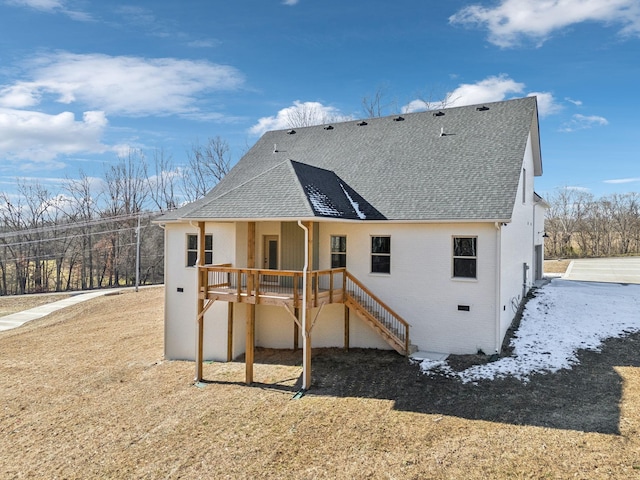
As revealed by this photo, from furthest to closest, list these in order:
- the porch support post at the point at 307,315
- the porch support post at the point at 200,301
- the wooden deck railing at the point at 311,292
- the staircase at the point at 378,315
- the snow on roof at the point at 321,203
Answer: the porch support post at the point at 200,301
the staircase at the point at 378,315
the snow on roof at the point at 321,203
the wooden deck railing at the point at 311,292
the porch support post at the point at 307,315

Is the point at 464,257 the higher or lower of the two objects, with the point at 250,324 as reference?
higher

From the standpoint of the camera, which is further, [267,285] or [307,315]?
[267,285]

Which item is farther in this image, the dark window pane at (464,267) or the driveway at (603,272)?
the driveway at (603,272)

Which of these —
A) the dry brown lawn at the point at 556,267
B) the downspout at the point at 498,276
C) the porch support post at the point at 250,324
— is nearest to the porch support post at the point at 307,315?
the porch support post at the point at 250,324

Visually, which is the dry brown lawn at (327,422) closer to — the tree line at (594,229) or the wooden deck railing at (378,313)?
the wooden deck railing at (378,313)

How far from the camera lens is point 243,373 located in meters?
13.2

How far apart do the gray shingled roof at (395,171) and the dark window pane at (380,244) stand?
818 millimetres

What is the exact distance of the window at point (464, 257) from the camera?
501 inches

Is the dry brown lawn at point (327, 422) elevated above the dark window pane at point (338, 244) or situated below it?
below

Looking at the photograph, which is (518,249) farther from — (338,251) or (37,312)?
(37,312)

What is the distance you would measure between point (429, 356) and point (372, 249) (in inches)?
155

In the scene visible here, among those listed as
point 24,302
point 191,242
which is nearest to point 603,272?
point 191,242

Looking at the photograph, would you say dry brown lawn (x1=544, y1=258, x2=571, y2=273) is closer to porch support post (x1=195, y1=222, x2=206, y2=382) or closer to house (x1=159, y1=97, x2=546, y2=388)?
house (x1=159, y1=97, x2=546, y2=388)

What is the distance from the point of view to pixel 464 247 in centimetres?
1287
